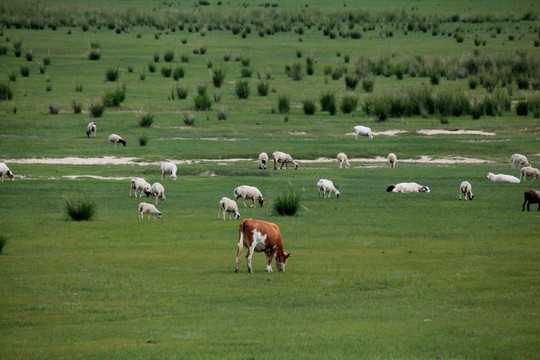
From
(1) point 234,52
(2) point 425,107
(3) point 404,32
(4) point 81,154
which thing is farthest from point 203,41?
(4) point 81,154

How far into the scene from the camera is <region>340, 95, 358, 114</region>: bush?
4953 centimetres

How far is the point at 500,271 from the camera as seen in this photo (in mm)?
16141

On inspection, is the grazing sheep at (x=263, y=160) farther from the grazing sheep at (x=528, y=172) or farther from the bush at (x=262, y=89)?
the bush at (x=262, y=89)

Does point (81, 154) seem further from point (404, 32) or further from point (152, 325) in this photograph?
point (404, 32)

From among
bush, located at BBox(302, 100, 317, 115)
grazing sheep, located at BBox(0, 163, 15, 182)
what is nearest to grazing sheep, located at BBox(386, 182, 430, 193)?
grazing sheep, located at BBox(0, 163, 15, 182)

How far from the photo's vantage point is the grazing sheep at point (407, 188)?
2828 cm

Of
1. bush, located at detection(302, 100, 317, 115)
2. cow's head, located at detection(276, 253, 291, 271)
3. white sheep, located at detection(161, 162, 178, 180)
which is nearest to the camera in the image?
cow's head, located at detection(276, 253, 291, 271)

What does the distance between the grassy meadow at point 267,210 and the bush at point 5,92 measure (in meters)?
0.26

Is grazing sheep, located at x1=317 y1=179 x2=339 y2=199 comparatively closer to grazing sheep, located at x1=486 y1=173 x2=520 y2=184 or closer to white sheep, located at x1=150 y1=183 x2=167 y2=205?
white sheep, located at x1=150 y1=183 x2=167 y2=205

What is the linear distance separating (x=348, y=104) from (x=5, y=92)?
66.3 feet

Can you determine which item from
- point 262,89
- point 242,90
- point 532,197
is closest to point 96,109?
point 242,90

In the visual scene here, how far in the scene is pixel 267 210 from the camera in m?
24.9

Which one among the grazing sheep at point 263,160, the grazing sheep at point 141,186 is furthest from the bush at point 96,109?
the grazing sheep at point 141,186

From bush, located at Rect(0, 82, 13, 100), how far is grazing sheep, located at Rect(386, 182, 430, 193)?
28395 millimetres
